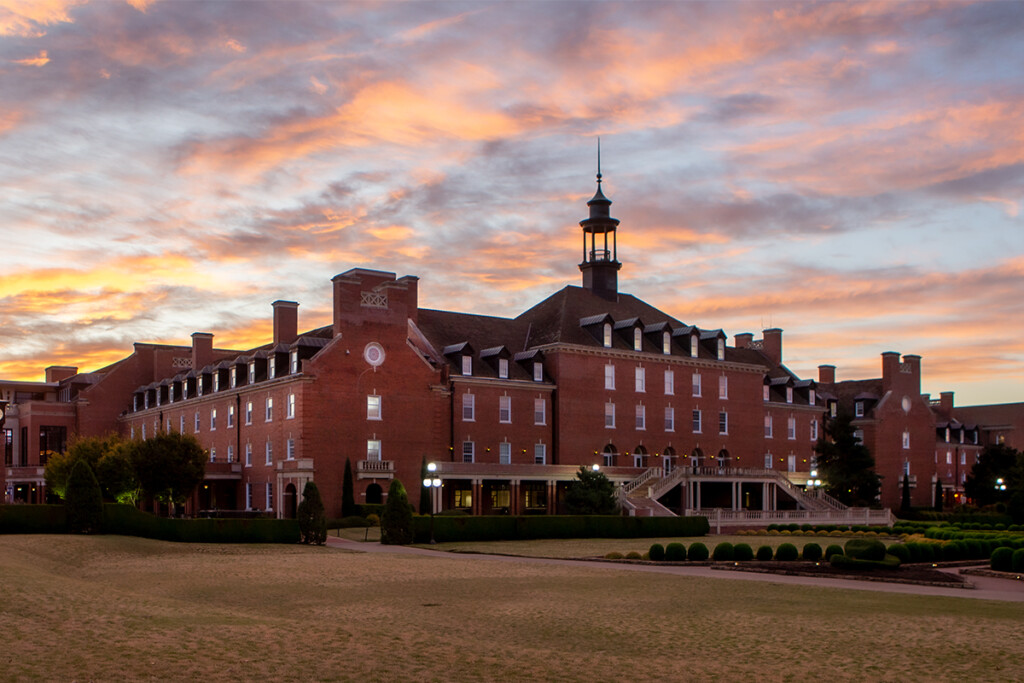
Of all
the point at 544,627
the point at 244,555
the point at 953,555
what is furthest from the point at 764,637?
the point at 244,555

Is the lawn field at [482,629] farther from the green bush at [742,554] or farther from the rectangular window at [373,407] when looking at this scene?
the rectangular window at [373,407]

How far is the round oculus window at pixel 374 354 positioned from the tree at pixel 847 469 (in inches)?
1488

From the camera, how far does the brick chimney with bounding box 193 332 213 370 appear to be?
8481cm

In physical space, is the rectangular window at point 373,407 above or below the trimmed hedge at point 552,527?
above

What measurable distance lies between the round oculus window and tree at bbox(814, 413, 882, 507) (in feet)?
124

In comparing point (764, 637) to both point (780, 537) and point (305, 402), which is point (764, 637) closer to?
point (780, 537)

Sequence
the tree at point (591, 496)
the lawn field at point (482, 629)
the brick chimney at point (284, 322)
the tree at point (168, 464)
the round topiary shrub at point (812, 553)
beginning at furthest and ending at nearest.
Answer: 1. the brick chimney at point (284, 322)
2. the tree at point (168, 464)
3. the tree at point (591, 496)
4. the round topiary shrub at point (812, 553)
5. the lawn field at point (482, 629)

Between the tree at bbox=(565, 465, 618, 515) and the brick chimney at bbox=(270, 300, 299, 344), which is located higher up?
the brick chimney at bbox=(270, 300, 299, 344)

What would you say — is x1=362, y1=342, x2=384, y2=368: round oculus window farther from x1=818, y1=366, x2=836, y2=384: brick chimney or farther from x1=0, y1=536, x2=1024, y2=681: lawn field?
x1=818, y1=366, x2=836, y2=384: brick chimney

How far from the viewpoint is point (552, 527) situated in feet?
168

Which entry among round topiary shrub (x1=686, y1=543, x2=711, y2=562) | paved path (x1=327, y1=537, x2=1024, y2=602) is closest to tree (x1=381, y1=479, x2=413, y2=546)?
paved path (x1=327, y1=537, x2=1024, y2=602)

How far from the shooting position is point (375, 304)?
213 feet

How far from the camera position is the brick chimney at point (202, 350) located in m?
84.8

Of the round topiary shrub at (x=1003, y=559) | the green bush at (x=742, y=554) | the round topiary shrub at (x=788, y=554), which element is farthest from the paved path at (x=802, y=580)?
the round topiary shrub at (x=788, y=554)
